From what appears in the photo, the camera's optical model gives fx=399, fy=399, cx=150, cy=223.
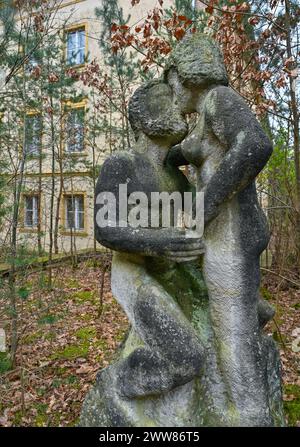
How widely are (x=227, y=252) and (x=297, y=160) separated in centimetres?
460

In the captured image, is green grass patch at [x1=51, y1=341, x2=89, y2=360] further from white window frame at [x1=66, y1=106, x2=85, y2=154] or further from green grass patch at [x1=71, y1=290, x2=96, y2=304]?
white window frame at [x1=66, y1=106, x2=85, y2=154]

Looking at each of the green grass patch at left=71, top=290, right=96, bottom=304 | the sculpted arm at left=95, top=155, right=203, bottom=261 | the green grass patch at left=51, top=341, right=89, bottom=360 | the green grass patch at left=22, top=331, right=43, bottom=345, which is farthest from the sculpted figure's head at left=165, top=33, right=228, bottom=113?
the green grass patch at left=71, top=290, right=96, bottom=304

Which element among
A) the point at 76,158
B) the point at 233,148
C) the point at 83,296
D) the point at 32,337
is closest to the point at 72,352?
the point at 32,337

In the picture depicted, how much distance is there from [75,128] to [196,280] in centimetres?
810

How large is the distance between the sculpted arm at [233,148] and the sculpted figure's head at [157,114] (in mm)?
223

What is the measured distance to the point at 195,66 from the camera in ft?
6.34

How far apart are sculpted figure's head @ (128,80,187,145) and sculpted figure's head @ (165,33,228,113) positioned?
76 mm

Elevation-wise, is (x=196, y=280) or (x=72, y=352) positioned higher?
(x=196, y=280)

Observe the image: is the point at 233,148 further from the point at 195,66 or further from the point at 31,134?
the point at 31,134

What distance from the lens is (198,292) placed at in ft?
6.81

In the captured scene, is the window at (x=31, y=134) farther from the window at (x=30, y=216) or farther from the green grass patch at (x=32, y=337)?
the green grass patch at (x=32, y=337)

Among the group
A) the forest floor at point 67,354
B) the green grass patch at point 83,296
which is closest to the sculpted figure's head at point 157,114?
the forest floor at point 67,354
